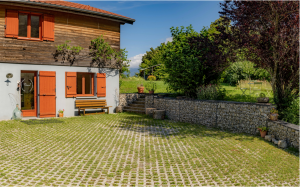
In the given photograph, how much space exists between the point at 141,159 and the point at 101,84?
8.14 m

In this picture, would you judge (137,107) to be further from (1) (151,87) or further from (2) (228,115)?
(2) (228,115)

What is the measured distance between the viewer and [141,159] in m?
4.83

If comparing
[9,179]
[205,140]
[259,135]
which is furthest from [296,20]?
[9,179]

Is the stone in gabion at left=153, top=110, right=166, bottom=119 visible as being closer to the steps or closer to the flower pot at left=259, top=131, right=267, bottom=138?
the steps

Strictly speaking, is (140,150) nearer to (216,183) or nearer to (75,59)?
(216,183)

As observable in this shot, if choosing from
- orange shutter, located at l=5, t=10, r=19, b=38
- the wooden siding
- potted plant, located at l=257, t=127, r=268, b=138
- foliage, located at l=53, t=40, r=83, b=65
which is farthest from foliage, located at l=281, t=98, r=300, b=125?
orange shutter, located at l=5, t=10, r=19, b=38

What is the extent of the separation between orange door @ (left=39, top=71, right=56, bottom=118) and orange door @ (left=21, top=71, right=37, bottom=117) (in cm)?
43

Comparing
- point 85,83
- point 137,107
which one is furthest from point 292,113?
point 85,83

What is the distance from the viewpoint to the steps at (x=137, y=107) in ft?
41.6

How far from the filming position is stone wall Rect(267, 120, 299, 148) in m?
5.67

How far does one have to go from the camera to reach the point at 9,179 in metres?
3.64

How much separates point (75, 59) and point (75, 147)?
699 cm

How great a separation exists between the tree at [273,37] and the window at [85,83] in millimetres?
7741

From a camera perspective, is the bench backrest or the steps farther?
the steps
